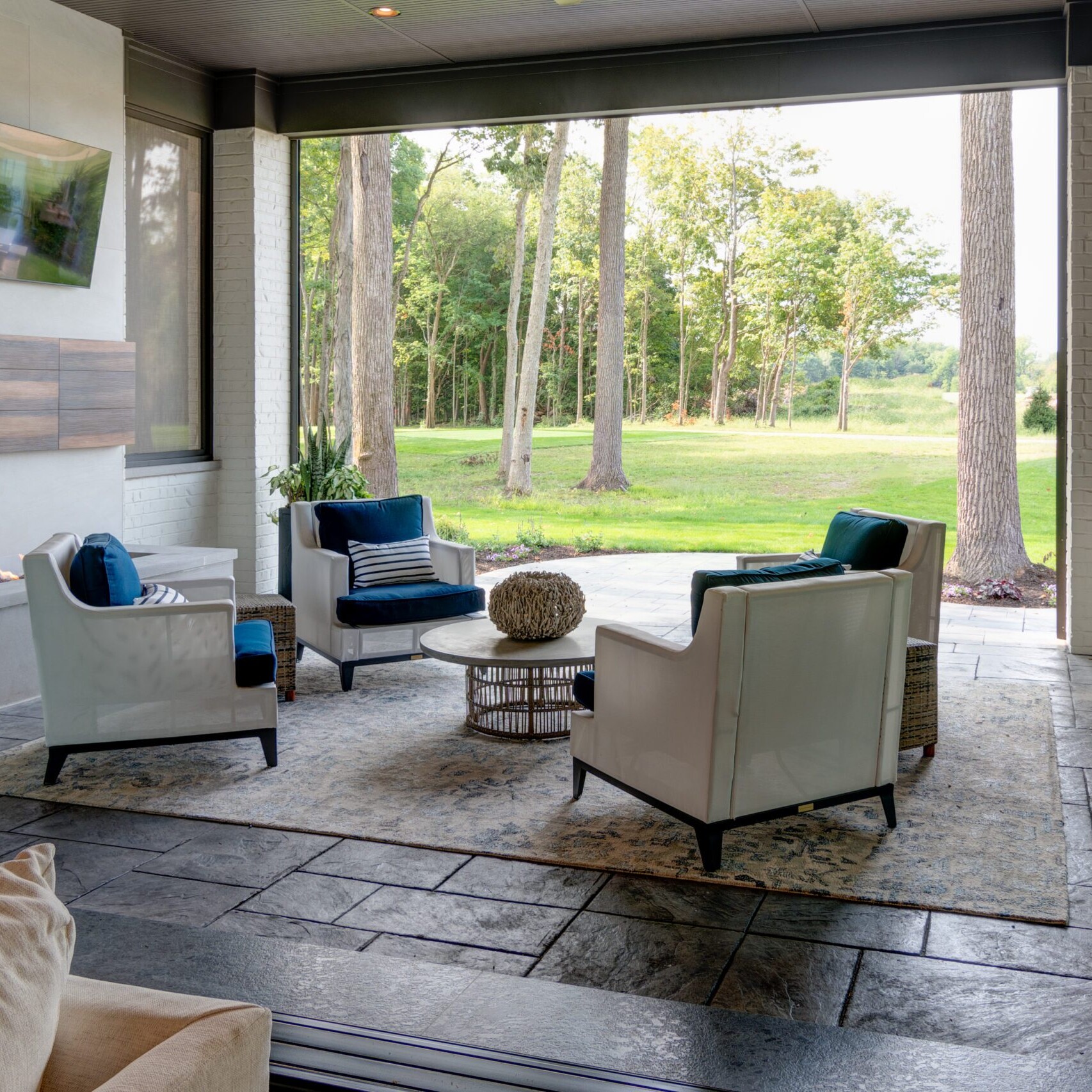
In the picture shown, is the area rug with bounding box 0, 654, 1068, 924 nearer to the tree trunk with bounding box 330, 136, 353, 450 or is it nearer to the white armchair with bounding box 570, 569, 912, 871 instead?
the white armchair with bounding box 570, 569, 912, 871

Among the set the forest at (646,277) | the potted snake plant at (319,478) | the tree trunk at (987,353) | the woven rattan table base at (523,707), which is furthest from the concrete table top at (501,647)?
the forest at (646,277)

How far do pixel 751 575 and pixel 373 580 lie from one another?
2.77 metres

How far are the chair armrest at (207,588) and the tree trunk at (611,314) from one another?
8263mm

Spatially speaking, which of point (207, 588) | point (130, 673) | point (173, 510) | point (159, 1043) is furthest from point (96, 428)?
point (159, 1043)

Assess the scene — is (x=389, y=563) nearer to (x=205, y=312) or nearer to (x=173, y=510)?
(x=173, y=510)

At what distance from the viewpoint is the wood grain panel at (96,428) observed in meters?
6.08

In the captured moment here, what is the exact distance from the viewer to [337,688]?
5.64m

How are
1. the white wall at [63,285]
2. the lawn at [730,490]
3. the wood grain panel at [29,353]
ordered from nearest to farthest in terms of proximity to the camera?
the wood grain panel at [29,353] < the white wall at [63,285] < the lawn at [730,490]

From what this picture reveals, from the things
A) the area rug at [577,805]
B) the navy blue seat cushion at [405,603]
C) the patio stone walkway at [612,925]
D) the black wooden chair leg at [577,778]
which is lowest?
the patio stone walkway at [612,925]

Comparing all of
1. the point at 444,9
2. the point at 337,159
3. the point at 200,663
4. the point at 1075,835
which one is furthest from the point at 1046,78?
the point at 337,159

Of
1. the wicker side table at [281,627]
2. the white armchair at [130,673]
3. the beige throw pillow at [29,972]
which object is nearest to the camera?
the beige throw pillow at [29,972]

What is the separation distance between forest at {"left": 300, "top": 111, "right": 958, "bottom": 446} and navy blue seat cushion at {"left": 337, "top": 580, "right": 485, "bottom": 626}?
7102 mm

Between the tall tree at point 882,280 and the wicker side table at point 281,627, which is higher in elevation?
the tall tree at point 882,280

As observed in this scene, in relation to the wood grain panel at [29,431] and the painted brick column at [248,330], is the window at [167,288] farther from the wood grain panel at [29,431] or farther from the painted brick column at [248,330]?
the wood grain panel at [29,431]
